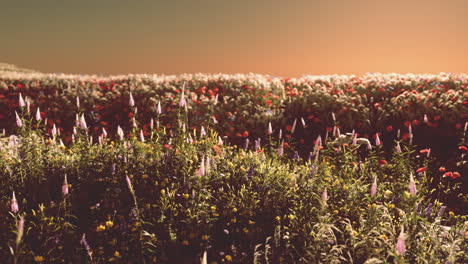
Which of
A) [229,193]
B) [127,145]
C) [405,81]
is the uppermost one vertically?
[405,81]

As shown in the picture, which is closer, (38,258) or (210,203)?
(38,258)

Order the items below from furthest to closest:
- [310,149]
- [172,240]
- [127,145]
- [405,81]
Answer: [405,81] → [310,149] → [127,145] → [172,240]

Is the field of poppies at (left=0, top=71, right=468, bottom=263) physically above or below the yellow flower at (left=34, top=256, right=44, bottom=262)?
above

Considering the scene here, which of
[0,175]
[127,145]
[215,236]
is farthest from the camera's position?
[127,145]

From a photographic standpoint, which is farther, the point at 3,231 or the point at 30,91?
the point at 30,91

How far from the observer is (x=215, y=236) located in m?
4.24

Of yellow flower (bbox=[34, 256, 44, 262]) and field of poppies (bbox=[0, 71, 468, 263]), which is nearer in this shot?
yellow flower (bbox=[34, 256, 44, 262])

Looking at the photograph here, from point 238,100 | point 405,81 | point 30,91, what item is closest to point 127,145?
point 238,100

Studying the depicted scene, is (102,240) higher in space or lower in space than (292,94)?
lower

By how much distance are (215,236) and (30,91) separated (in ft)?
40.2

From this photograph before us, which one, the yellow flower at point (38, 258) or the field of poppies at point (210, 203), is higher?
the field of poppies at point (210, 203)

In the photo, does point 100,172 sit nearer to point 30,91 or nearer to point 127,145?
point 127,145

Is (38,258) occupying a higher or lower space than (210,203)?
lower

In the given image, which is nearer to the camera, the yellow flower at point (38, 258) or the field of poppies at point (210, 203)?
the yellow flower at point (38, 258)
